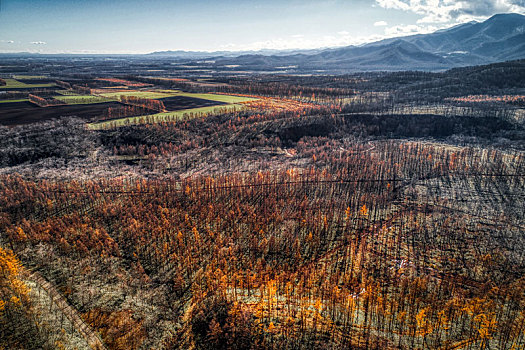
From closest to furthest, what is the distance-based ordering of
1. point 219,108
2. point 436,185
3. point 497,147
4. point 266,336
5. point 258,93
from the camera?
point 266,336
point 436,185
point 497,147
point 219,108
point 258,93

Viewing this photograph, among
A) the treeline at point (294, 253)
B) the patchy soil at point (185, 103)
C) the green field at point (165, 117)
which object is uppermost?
the patchy soil at point (185, 103)

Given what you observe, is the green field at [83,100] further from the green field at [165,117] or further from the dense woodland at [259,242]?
the dense woodland at [259,242]

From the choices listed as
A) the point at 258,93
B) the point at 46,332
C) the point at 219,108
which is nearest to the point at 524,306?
the point at 46,332

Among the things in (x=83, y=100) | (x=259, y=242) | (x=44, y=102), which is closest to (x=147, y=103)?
(x=83, y=100)

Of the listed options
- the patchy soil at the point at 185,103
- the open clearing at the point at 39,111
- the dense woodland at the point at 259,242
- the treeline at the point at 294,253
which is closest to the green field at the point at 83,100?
the open clearing at the point at 39,111

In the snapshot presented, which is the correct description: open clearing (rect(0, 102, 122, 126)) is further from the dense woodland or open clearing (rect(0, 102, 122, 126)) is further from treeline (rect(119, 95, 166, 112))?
the dense woodland

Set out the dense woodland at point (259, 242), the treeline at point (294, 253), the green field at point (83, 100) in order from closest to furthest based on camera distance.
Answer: the treeline at point (294, 253) < the dense woodland at point (259, 242) < the green field at point (83, 100)

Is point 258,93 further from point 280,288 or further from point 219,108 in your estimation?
point 280,288

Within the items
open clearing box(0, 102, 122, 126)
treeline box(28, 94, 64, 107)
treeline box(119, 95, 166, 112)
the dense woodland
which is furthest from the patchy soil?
treeline box(28, 94, 64, 107)
